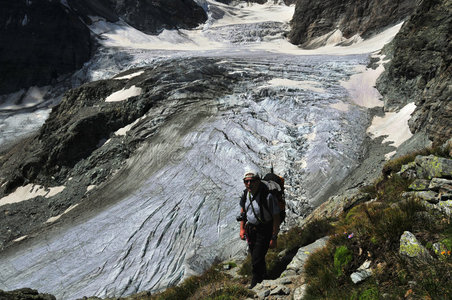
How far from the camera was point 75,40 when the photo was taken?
5659 cm

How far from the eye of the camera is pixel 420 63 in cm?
2198

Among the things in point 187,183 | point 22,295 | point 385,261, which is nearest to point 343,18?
point 187,183

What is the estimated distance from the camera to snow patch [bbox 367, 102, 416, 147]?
56.8 ft

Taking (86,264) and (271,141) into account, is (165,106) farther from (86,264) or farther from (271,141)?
(86,264)

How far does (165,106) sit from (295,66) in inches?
Answer: 554

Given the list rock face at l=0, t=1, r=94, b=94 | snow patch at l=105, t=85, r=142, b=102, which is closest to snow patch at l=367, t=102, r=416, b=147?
snow patch at l=105, t=85, r=142, b=102

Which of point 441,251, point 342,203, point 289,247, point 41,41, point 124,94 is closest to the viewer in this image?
point 441,251

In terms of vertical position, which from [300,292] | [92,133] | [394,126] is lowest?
[92,133]

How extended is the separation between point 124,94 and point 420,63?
2304 cm

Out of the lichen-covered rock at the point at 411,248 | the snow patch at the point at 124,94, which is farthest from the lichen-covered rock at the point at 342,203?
the snow patch at the point at 124,94

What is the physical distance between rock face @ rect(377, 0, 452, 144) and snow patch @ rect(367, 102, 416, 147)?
1.83 ft

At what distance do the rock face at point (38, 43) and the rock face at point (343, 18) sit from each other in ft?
127

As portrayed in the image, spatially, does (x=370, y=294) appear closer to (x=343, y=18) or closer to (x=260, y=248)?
(x=260, y=248)

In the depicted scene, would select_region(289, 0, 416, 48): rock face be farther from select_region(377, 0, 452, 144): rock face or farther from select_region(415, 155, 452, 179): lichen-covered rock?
select_region(415, 155, 452, 179): lichen-covered rock
